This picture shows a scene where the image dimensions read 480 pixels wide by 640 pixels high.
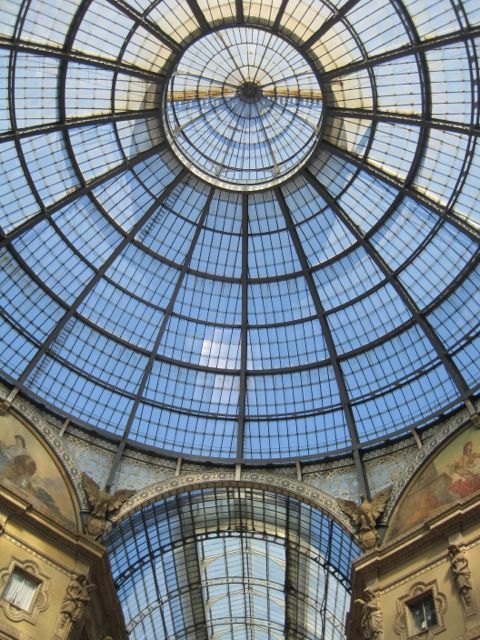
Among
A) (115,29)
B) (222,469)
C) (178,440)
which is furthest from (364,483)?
(115,29)

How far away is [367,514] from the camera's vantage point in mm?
30734

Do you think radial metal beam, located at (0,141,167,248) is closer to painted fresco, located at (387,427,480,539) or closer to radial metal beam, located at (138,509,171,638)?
radial metal beam, located at (138,509,171,638)

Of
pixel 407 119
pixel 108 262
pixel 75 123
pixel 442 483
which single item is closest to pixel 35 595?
pixel 108 262

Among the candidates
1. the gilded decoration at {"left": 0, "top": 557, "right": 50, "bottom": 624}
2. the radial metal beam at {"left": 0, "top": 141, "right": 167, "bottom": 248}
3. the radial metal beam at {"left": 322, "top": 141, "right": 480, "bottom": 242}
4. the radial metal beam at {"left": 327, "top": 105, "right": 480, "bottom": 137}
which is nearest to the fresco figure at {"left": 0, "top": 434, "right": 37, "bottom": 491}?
the gilded decoration at {"left": 0, "top": 557, "right": 50, "bottom": 624}

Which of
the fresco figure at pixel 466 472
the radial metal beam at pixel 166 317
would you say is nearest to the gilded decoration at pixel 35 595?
the radial metal beam at pixel 166 317

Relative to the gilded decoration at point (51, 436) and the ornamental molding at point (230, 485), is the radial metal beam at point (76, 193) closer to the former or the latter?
the gilded decoration at point (51, 436)

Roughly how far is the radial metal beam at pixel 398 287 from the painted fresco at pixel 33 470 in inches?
733

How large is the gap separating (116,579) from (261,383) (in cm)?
1466

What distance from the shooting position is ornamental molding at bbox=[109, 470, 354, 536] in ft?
109

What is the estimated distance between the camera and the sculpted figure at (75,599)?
89.2 ft

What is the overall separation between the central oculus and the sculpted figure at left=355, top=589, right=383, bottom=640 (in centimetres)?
2069

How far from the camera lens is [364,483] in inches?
1299

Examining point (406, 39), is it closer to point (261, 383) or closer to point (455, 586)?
point (261, 383)

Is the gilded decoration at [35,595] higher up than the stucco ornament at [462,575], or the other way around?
the stucco ornament at [462,575]
